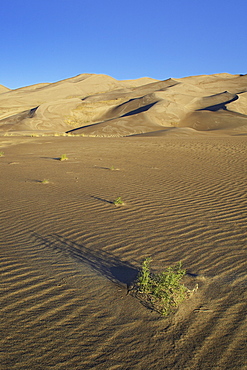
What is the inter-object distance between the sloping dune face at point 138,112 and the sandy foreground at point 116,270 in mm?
21456

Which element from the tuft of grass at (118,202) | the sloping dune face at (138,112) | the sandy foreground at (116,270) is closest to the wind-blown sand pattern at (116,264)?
the sandy foreground at (116,270)

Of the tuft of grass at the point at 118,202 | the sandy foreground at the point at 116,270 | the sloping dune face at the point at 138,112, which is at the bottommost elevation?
the sandy foreground at the point at 116,270

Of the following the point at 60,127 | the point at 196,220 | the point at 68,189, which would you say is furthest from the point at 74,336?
the point at 60,127

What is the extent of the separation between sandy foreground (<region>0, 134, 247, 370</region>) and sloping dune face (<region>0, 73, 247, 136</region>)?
21.5 meters

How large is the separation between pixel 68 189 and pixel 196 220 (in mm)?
4003

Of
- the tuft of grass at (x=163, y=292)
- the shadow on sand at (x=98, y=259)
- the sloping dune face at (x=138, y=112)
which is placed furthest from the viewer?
the sloping dune face at (x=138, y=112)

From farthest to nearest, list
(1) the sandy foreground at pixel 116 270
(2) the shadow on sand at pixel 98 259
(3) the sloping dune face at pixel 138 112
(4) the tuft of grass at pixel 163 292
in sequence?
(3) the sloping dune face at pixel 138 112, (2) the shadow on sand at pixel 98 259, (4) the tuft of grass at pixel 163 292, (1) the sandy foreground at pixel 116 270

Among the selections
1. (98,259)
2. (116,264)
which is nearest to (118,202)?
(98,259)

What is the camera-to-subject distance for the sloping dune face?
37.3m

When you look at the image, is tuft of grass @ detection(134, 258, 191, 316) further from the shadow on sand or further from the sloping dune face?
the sloping dune face

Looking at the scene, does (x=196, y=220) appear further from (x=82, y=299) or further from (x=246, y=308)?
(x=82, y=299)

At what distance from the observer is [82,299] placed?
345cm

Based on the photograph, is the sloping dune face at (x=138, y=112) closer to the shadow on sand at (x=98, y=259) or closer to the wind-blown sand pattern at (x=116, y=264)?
the wind-blown sand pattern at (x=116, y=264)

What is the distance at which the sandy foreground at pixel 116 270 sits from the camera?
2.71m
